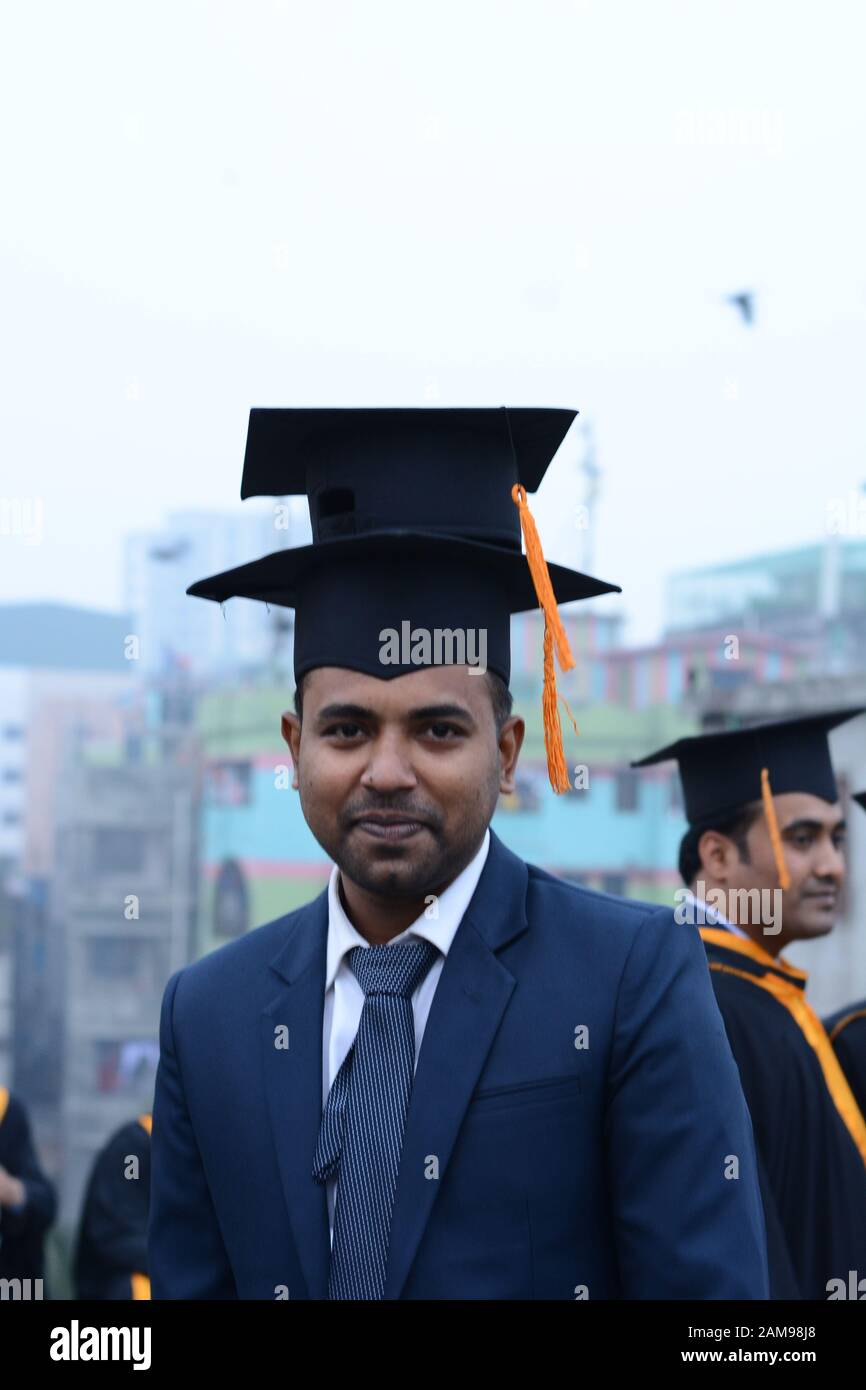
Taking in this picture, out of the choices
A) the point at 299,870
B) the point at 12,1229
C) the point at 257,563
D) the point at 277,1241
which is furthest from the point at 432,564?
the point at 299,870

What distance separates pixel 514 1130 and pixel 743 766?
223 cm

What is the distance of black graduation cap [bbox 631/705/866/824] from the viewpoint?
395 cm

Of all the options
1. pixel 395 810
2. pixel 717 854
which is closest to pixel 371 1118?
pixel 395 810

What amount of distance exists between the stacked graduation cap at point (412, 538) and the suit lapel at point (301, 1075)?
379mm

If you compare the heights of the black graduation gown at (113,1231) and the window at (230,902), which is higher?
the window at (230,902)

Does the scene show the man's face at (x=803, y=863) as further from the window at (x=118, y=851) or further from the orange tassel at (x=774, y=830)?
the window at (x=118, y=851)

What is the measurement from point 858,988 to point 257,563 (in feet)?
62.9

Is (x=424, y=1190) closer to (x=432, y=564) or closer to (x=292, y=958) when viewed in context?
(x=292, y=958)

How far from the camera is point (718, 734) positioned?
13.1 feet

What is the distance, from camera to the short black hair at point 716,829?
12.8ft

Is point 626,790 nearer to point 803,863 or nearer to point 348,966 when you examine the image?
point 803,863

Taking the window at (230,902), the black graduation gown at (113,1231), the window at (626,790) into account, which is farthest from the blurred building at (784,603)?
the black graduation gown at (113,1231)

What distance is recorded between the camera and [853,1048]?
3891 millimetres

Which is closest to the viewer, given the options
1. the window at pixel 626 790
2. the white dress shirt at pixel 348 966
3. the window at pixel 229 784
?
the white dress shirt at pixel 348 966
